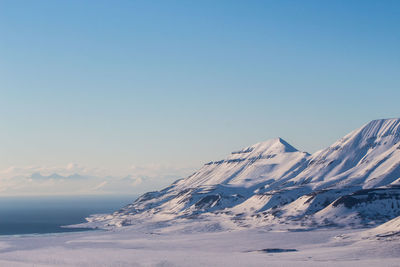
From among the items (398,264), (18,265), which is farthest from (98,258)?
(398,264)

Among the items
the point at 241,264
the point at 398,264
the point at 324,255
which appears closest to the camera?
the point at 398,264

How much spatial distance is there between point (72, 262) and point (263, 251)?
6628 cm

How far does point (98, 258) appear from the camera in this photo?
190m

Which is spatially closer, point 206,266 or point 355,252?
point 206,266

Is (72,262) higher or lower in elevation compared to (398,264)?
higher

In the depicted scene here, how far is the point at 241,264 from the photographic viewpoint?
161375mm

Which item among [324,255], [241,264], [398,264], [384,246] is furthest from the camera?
[384,246]

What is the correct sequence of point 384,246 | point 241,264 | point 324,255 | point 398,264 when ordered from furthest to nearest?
point 384,246 < point 324,255 < point 241,264 < point 398,264

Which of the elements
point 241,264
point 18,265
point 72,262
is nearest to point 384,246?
point 241,264

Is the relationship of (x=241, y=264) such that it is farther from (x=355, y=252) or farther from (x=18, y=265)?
(x=18, y=265)

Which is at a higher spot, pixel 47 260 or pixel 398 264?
pixel 47 260

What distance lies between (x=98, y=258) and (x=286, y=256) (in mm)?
63128

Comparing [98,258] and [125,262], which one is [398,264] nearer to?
[125,262]

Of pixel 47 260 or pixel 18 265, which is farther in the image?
pixel 47 260
